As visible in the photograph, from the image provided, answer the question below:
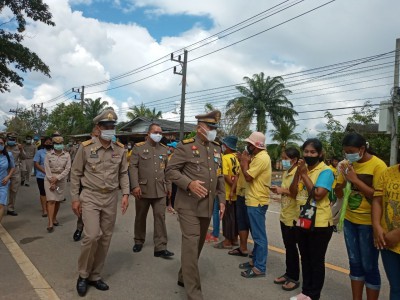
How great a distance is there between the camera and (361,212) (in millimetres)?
3592

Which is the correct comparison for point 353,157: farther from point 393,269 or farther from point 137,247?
point 137,247

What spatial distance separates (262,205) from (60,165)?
434 cm

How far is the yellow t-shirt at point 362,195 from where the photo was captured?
3521mm

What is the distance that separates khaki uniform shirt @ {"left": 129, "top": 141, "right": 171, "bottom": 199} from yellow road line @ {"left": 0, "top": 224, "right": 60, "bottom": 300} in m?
1.84

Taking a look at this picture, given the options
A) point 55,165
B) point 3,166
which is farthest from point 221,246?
point 3,166

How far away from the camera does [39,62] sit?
1104 cm

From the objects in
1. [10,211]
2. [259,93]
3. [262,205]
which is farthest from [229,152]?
[259,93]

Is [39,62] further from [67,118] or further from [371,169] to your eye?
[67,118]

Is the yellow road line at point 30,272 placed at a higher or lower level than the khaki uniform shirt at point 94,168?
lower

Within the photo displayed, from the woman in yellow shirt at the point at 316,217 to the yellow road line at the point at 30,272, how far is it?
2.73m

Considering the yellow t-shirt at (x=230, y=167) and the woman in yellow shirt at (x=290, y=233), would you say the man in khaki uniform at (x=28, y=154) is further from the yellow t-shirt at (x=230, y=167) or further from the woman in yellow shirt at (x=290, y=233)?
the woman in yellow shirt at (x=290, y=233)

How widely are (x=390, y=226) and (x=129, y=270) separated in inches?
129

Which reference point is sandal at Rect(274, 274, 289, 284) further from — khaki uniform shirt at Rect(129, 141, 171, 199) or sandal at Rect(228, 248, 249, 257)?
khaki uniform shirt at Rect(129, 141, 171, 199)

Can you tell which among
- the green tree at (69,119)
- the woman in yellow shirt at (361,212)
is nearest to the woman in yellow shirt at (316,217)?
the woman in yellow shirt at (361,212)
